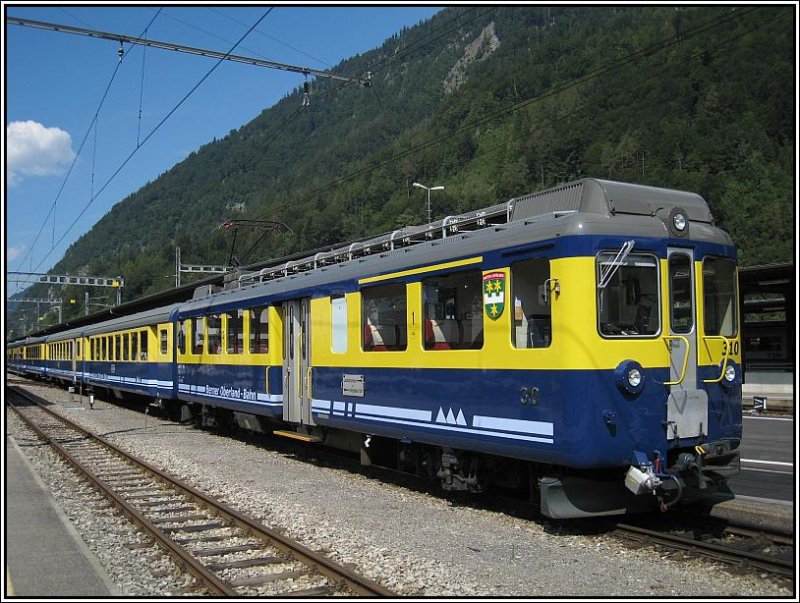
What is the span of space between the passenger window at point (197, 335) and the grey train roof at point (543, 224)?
7368mm

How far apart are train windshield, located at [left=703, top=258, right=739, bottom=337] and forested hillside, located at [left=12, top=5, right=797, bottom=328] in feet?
120

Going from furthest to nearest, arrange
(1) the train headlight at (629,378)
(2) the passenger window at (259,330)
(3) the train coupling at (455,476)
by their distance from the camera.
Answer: (2) the passenger window at (259,330), (3) the train coupling at (455,476), (1) the train headlight at (629,378)

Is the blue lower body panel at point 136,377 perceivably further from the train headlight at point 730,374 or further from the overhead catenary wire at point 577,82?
the train headlight at point 730,374

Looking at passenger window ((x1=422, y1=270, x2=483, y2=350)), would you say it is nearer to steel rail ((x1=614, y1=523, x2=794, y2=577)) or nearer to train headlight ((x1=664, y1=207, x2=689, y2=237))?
train headlight ((x1=664, y1=207, x2=689, y2=237))

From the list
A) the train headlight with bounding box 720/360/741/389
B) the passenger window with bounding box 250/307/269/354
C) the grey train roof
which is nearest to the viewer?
the grey train roof

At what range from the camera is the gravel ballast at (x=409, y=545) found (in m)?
6.22

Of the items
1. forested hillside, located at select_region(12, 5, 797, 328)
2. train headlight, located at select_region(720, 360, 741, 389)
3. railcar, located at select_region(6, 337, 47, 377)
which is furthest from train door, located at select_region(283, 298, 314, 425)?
railcar, located at select_region(6, 337, 47, 377)

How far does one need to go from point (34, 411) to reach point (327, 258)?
19002 millimetres

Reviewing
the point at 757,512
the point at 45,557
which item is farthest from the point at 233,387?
the point at 757,512

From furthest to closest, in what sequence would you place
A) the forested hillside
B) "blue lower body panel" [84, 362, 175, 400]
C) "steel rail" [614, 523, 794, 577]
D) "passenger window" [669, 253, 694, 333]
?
the forested hillside, "blue lower body panel" [84, 362, 175, 400], "passenger window" [669, 253, 694, 333], "steel rail" [614, 523, 794, 577]

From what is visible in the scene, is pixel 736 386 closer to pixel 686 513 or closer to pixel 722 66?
pixel 686 513

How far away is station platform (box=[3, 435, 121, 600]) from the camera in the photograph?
20.3 ft

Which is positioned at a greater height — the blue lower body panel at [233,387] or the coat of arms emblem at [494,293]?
the coat of arms emblem at [494,293]

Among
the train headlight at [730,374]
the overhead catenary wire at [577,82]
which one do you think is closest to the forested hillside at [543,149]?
the overhead catenary wire at [577,82]
